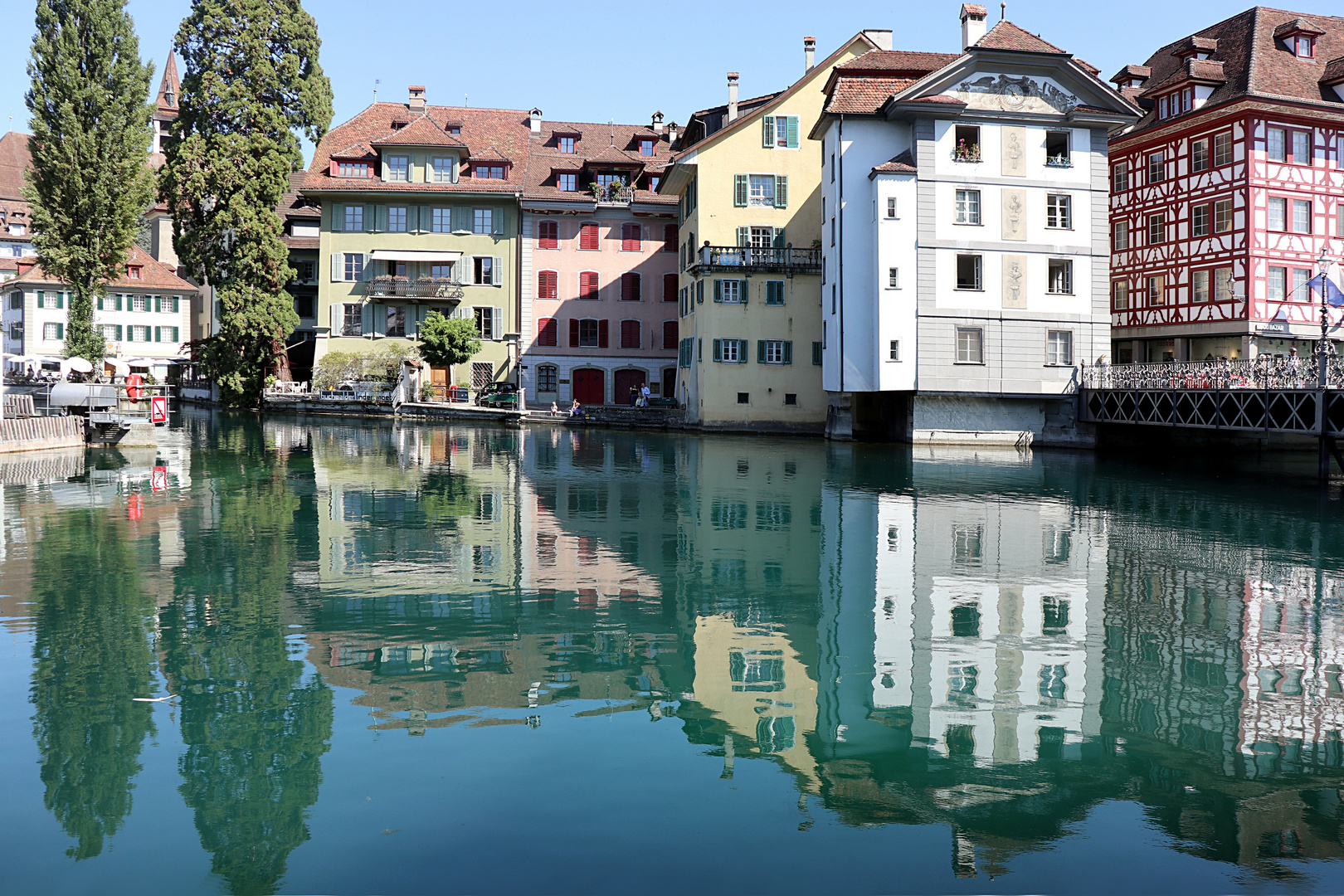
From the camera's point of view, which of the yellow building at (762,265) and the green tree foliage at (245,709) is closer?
the green tree foliage at (245,709)

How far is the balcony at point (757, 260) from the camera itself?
51469 millimetres

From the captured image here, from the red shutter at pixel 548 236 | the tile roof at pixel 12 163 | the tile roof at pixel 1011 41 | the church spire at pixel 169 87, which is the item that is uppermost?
the church spire at pixel 169 87

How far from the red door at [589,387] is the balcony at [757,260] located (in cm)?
1292

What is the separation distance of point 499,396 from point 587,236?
11.0 meters

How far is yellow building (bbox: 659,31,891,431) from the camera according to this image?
51.7m

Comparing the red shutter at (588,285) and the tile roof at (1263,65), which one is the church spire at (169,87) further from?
the tile roof at (1263,65)

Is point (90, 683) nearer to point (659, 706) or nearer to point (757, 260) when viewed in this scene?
point (659, 706)

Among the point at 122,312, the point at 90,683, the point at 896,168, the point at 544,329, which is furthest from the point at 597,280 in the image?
the point at 90,683

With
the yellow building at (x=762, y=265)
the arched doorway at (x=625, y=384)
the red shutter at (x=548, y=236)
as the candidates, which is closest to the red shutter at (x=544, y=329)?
the red shutter at (x=548, y=236)

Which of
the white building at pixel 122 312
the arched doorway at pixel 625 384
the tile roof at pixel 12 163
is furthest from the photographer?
the tile roof at pixel 12 163

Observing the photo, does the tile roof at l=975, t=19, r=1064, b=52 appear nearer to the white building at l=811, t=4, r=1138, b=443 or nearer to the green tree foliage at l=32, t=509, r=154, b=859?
the white building at l=811, t=4, r=1138, b=443

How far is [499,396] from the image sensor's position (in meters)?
57.0

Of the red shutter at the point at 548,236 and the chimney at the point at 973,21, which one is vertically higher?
the chimney at the point at 973,21

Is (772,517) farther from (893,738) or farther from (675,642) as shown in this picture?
(893,738)
